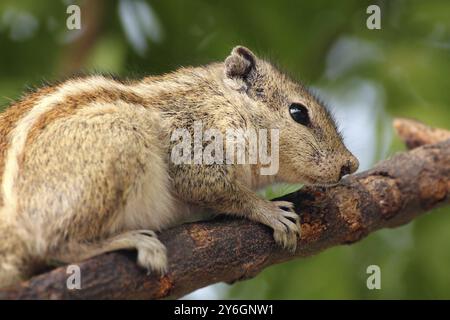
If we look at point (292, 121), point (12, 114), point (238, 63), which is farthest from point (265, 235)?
point (12, 114)

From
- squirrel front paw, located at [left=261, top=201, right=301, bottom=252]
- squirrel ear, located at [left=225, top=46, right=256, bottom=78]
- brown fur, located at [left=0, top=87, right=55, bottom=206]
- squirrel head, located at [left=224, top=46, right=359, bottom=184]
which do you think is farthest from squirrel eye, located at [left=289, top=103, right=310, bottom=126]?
brown fur, located at [left=0, top=87, right=55, bottom=206]

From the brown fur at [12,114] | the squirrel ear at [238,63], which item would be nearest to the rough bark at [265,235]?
the brown fur at [12,114]

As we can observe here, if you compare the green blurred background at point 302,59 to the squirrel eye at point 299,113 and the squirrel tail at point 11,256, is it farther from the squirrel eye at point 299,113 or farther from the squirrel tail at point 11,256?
the squirrel tail at point 11,256

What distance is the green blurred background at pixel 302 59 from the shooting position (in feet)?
16.8

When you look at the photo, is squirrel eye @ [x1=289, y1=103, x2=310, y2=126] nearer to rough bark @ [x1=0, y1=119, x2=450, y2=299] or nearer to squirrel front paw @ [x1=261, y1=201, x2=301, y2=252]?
rough bark @ [x1=0, y1=119, x2=450, y2=299]

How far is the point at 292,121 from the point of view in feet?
14.5

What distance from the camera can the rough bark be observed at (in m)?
3.29

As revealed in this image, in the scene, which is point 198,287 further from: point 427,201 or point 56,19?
point 56,19

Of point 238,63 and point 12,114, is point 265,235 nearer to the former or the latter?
point 238,63

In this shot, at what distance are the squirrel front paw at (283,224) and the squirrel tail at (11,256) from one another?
1.39m

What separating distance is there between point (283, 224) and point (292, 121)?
0.81 meters

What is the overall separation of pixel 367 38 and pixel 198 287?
126 inches

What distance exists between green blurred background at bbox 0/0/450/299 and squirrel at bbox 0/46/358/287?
26.8 inches
